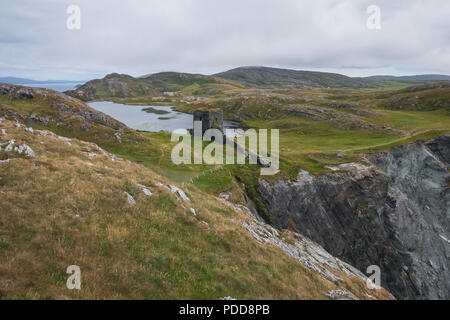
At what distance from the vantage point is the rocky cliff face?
4604 cm

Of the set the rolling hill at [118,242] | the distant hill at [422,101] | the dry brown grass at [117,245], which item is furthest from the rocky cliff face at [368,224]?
the distant hill at [422,101]

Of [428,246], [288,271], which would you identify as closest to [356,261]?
[428,246]

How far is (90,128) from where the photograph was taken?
159ft

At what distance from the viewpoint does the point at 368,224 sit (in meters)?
50.5

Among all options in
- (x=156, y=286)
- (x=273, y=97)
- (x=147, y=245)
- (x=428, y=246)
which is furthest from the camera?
(x=273, y=97)

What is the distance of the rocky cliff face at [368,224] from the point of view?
46.0 meters

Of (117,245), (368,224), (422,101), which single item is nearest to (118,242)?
(117,245)

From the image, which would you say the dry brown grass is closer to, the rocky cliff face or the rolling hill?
the rolling hill

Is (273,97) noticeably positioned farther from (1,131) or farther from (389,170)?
(1,131)

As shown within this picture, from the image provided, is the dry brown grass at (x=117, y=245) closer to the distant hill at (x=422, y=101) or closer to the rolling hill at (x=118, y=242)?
the rolling hill at (x=118, y=242)

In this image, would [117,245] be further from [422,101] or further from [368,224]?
[422,101]

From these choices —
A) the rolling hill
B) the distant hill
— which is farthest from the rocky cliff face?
the distant hill

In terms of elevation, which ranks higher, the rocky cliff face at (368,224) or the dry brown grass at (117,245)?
the dry brown grass at (117,245)
